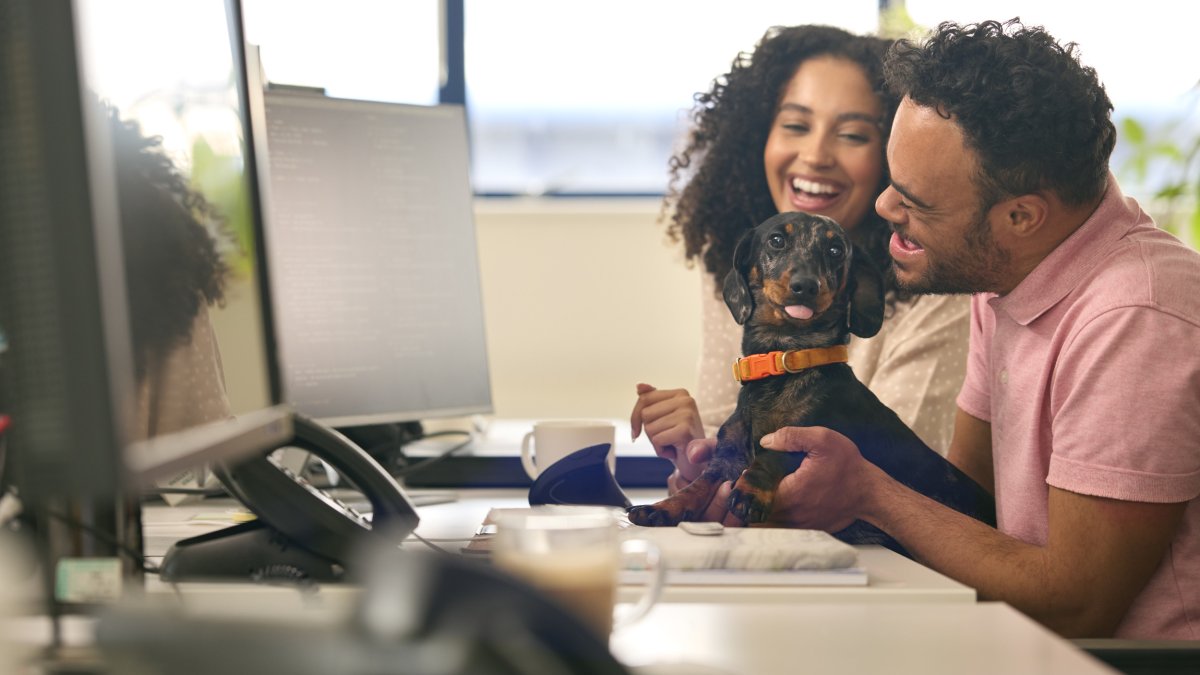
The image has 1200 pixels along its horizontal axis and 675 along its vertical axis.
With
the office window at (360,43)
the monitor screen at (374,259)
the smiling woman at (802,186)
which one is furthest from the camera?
the office window at (360,43)

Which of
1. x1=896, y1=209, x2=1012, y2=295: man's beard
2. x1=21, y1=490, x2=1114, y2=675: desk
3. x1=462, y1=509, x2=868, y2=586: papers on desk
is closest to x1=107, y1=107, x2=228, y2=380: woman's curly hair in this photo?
x1=21, y1=490, x2=1114, y2=675: desk

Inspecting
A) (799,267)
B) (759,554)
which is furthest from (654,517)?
(799,267)

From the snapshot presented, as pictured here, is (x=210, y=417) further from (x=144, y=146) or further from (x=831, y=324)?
(x=831, y=324)

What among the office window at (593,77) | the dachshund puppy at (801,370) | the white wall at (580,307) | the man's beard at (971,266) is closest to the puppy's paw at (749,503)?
the dachshund puppy at (801,370)

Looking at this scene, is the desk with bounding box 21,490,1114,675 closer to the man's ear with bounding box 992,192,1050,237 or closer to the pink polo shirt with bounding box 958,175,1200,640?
the pink polo shirt with bounding box 958,175,1200,640

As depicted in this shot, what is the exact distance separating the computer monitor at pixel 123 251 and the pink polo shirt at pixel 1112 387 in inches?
32.3

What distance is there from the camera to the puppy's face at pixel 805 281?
4.22 ft

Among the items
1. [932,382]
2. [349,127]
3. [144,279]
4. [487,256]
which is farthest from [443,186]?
[487,256]

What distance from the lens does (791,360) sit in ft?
4.20

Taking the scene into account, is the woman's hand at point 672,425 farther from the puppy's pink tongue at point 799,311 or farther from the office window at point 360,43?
the office window at point 360,43

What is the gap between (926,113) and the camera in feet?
4.41

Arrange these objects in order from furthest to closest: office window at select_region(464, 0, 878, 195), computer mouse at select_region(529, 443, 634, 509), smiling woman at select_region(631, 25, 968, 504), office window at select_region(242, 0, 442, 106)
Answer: office window at select_region(464, 0, 878, 195), office window at select_region(242, 0, 442, 106), smiling woman at select_region(631, 25, 968, 504), computer mouse at select_region(529, 443, 634, 509)

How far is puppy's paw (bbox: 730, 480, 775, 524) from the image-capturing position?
1.21 m

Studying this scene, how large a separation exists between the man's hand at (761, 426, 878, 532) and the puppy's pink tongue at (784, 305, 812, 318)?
13 centimetres
